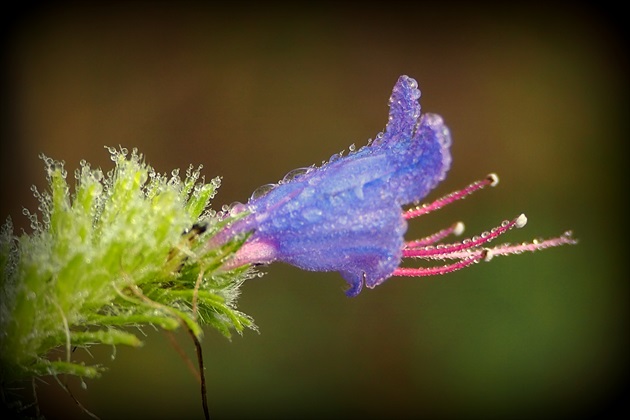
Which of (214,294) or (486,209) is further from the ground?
(486,209)

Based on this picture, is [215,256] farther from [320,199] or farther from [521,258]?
[521,258]

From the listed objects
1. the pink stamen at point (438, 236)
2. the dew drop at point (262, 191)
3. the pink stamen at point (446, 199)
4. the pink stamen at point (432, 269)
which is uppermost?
the dew drop at point (262, 191)

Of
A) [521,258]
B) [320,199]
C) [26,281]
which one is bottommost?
[26,281]

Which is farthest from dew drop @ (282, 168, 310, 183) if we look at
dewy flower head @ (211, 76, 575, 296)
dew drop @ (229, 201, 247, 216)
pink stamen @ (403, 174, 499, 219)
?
pink stamen @ (403, 174, 499, 219)

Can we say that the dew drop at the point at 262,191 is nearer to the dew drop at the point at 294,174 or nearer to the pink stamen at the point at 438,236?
the dew drop at the point at 294,174

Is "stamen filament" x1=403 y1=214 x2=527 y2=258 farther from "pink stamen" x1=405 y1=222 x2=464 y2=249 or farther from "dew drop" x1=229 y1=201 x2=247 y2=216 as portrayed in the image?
"dew drop" x1=229 y1=201 x2=247 y2=216

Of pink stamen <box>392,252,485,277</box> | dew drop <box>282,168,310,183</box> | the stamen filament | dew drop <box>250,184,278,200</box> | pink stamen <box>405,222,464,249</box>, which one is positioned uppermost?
dew drop <box>282,168,310,183</box>

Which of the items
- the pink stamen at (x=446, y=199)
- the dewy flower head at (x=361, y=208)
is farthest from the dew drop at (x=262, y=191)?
the pink stamen at (x=446, y=199)

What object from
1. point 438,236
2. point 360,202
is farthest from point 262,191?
point 438,236

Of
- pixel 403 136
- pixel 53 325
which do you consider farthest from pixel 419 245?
pixel 53 325
